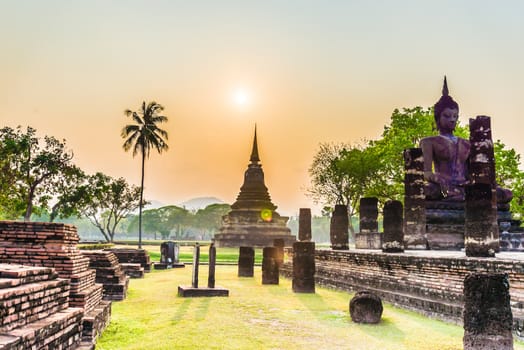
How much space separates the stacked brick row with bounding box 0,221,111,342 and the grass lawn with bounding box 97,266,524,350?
70cm

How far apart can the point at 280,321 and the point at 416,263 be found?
137 inches

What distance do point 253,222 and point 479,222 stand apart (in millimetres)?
34407

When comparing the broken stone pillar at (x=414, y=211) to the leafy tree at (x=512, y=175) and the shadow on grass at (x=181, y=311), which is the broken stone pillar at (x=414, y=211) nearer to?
the shadow on grass at (x=181, y=311)

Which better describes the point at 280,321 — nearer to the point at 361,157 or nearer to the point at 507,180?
the point at 507,180

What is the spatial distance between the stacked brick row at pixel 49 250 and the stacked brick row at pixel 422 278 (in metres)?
6.22

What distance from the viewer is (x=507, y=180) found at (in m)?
27.5

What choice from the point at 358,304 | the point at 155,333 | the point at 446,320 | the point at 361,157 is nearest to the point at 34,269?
the point at 155,333

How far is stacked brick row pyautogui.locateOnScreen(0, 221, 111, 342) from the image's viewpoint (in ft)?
21.0

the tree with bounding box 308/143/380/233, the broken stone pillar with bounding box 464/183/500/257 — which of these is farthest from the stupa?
the broken stone pillar with bounding box 464/183/500/257

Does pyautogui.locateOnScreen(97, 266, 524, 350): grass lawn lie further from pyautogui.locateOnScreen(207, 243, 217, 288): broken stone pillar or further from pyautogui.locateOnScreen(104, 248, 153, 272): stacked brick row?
pyautogui.locateOnScreen(104, 248, 153, 272): stacked brick row

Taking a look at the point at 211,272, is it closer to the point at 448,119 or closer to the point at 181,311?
the point at 181,311

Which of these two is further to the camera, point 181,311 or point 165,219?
point 165,219

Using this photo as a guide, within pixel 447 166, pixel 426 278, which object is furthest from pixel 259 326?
pixel 447 166

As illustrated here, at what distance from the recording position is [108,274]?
10.7m
